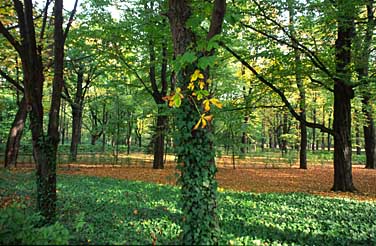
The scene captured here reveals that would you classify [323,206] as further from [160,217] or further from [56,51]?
[56,51]

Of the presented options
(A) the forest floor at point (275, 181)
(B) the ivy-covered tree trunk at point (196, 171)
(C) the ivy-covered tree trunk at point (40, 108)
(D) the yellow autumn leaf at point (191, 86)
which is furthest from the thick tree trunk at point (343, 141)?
(C) the ivy-covered tree trunk at point (40, 108)

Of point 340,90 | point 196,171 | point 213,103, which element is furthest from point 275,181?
point 213,103

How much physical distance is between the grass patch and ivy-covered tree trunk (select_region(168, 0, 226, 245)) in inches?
21.5

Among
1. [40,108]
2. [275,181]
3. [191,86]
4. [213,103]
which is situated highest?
[191,86]

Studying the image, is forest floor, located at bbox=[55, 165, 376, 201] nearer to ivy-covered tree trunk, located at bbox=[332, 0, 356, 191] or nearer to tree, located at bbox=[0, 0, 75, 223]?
ivy-covered tree trunk, located at bbox=[332, 0, 356, 191]

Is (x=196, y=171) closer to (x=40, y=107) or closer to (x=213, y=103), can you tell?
(x=213, y=103)

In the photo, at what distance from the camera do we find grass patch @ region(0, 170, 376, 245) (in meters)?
3.60

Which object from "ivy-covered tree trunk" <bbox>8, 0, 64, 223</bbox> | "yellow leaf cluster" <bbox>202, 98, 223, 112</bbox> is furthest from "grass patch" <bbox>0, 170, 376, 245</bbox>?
"yellow leaf cluster" <bbox>202, 98, 223, 112</bbox>

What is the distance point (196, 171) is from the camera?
3.04 meters

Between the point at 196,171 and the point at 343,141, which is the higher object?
the point at 343,141

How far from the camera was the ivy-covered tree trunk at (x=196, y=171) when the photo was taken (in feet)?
9.77

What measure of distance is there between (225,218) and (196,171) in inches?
96.6

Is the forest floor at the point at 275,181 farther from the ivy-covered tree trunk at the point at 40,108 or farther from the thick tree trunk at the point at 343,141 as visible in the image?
the ivy-covered tree trunk at the point at 40,108

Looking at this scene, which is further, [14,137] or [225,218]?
[14,137]
